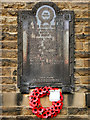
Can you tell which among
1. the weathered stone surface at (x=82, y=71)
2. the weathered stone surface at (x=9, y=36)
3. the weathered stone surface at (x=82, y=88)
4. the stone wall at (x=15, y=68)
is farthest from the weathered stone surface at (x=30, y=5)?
the weathered stone surface at (x=82, y=88)

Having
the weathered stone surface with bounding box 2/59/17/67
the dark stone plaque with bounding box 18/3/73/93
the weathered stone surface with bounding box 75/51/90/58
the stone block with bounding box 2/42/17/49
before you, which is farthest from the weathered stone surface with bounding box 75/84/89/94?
the stone block with bounding box 2/42/17/49

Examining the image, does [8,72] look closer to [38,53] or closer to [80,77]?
[38,53]

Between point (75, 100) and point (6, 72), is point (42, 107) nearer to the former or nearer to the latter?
point (75, 100)

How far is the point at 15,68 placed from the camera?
11.2ft

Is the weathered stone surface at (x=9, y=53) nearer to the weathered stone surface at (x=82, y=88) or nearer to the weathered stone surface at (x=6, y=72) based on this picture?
the weathered stone surface at (x=6, y=72)

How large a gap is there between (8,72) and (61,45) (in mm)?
1136

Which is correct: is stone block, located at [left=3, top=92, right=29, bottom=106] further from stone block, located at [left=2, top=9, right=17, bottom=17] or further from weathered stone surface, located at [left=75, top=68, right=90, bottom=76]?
stone block, located at [left=2, top=9, right=17, bottom=17]

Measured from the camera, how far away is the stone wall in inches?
132

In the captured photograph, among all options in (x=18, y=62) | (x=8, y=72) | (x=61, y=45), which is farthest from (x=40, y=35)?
(x=8, y=72)

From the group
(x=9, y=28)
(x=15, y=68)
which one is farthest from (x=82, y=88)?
(x=9, y=28)

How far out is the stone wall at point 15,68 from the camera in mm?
3359

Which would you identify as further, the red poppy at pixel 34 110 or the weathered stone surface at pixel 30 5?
the weathered stone surface at pixel 30 5

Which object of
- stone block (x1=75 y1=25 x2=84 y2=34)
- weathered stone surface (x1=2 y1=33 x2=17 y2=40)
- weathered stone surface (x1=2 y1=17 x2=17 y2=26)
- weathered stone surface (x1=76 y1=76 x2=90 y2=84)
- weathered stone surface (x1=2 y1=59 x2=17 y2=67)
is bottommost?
weathered stone surface (x1=76 y1=76 x2=90 y2=84)

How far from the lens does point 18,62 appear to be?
3.38 metres
